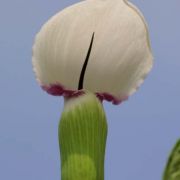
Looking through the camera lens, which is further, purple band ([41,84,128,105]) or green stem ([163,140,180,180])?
purple band ([41,84,128,105])

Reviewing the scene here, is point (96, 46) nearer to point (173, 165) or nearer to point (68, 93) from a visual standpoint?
point (68, 93)

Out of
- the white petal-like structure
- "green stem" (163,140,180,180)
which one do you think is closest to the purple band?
the white petal-like structure

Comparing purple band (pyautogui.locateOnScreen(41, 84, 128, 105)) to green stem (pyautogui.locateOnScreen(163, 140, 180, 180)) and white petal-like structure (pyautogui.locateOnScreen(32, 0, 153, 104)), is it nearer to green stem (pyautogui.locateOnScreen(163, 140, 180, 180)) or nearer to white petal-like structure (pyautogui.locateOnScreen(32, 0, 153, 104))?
white petal-like structure (pyautogui.locateOnScreen(32, 0, 153, 104))

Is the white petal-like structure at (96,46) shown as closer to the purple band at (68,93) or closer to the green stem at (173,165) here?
the purple band at (68,93)

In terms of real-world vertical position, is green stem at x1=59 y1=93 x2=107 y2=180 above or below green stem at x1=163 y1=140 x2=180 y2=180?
below

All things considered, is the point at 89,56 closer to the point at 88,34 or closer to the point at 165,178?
the point at 88,34

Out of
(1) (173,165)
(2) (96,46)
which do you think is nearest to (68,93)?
(2) (96,46)
